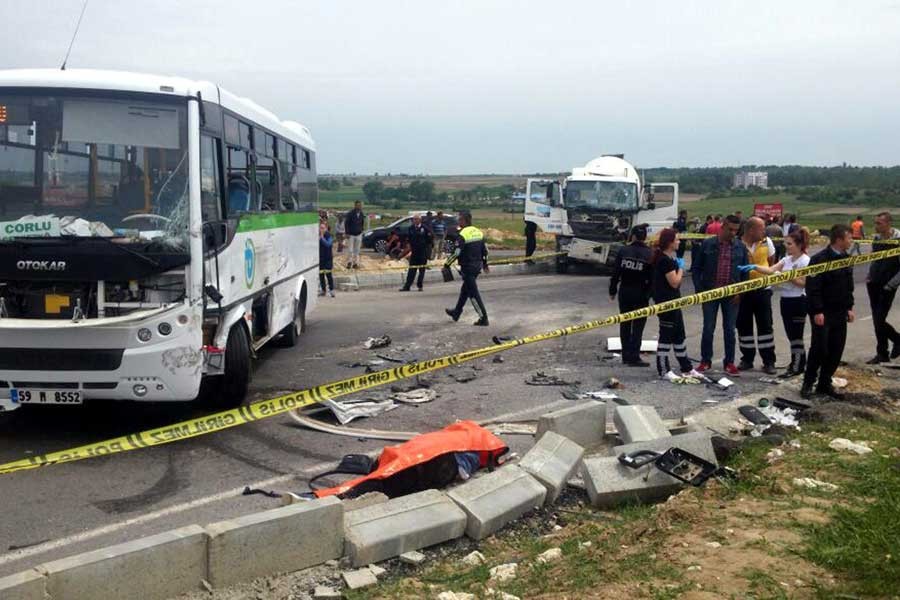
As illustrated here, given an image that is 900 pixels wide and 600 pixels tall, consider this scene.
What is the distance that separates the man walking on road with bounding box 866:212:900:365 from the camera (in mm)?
11297

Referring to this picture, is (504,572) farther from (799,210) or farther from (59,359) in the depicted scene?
(799,210)

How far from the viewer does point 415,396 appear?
984 cm

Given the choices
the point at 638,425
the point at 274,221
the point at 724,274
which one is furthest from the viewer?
the point at 274,221

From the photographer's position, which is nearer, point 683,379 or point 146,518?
point 146,518

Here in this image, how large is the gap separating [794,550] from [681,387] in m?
5.25

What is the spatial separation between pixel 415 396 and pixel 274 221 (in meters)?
2.82

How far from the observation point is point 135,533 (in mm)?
6023

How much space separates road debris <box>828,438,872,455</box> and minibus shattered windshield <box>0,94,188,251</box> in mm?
5371

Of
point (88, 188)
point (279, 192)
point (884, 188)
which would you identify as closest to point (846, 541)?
point (88, 188)

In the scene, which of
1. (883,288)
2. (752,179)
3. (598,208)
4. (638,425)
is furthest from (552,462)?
(752,179)

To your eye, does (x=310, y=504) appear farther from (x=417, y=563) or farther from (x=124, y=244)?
(x=124, y=244)

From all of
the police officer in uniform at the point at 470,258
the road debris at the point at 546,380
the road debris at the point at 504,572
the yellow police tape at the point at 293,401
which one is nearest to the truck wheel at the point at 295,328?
the police officer in uniform at the point at 470,258

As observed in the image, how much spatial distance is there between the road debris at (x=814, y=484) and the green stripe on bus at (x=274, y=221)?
547 cm

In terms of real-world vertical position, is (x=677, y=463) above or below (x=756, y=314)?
below
